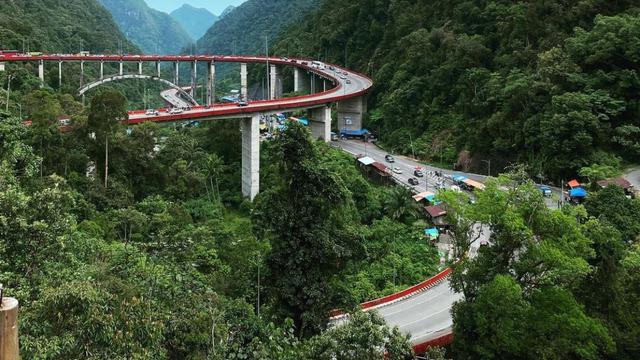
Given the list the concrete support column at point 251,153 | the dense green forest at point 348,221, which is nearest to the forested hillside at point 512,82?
the dense green forest at point 348,221

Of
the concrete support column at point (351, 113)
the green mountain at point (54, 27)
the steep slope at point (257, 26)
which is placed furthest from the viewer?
the steep slope at point (257, 26)

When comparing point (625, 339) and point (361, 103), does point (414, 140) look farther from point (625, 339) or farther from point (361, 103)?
point (625, 339)

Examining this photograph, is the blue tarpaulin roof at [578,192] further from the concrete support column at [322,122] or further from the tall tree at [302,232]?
the concrete support column at [322,122]

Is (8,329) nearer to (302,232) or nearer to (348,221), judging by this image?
(302,232)

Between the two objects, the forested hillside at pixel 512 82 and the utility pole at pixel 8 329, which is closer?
the utility pole at pixel 8 329

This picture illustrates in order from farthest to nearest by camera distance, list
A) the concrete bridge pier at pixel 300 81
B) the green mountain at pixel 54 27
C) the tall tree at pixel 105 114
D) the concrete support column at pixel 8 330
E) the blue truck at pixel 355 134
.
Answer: the concrete bridge pier at pixel 300 81
the green mountain at pixel 54 27
the blue truck at pixel 355 134
the tall tree at pixel 105 114
the concrete support column at pixel 8 330

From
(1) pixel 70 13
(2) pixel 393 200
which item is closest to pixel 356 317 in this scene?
(2) pixel 393 200

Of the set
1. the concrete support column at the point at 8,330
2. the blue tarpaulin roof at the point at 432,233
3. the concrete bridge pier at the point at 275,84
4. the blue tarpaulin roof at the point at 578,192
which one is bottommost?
the blue tarpaulin roof at the point at 432,233

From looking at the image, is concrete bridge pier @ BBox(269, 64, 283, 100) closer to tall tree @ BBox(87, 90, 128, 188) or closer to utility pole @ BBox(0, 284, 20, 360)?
tall tree @ BBox(87, 90, 128, 188)
